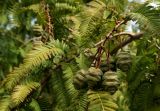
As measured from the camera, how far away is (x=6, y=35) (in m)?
5.31

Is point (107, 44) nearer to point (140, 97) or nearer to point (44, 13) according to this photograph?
point (140, 97)

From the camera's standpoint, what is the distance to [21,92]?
2.23 metres

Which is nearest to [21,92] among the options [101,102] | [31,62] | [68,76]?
[31,62]

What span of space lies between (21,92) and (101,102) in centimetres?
56

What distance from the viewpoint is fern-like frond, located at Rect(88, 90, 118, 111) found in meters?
1.78

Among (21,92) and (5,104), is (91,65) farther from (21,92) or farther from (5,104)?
(5,104)

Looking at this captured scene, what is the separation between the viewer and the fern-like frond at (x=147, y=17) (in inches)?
75.0

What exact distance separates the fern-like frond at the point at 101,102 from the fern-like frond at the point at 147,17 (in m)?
0.33

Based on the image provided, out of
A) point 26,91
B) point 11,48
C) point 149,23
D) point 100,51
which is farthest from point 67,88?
point 11,48

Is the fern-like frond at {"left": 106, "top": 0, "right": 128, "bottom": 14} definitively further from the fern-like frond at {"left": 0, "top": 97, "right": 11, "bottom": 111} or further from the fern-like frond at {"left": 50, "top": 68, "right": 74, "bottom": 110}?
the fern-like frond at {"left": 0, "top": 97, "right": 11, "bottom": 111}

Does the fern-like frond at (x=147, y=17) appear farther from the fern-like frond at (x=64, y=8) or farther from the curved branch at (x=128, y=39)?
the fern-like frond at (x=64, y=8)

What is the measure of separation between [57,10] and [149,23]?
1.11 meters

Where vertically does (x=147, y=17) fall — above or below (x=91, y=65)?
above

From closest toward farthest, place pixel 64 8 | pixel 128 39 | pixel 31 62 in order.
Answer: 1. pixel 31 62
2. pixel 128 39
3. pixel 64 8
